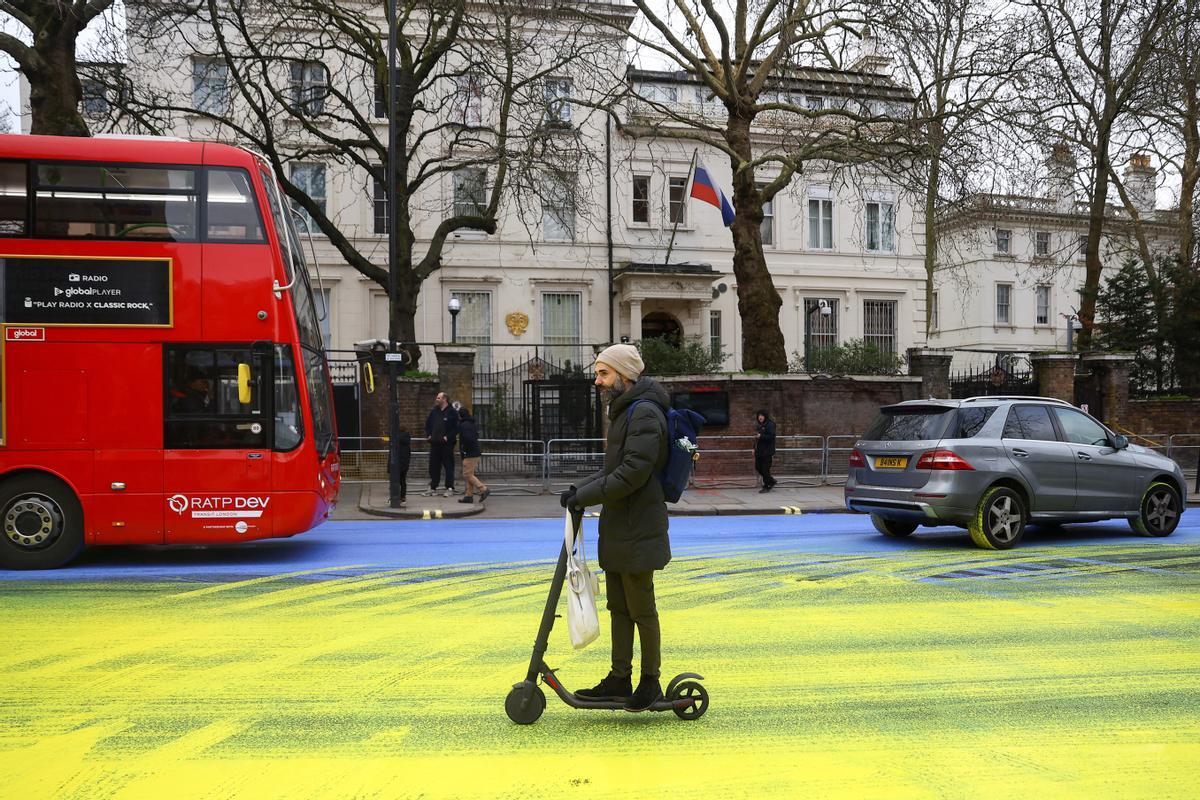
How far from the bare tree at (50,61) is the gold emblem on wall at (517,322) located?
16880 millimetres

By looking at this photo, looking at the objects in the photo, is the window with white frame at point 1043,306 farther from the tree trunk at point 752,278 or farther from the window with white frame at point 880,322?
the tree trunk at point 752,278

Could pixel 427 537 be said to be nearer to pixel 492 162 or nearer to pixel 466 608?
pixel 466 608

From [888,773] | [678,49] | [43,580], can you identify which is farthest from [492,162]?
[888,773]

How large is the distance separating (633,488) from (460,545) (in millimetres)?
7854

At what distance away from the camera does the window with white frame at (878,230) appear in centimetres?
3500

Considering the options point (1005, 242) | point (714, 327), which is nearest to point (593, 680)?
point (714, 327)

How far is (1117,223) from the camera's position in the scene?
3369cm

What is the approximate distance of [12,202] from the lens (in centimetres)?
976

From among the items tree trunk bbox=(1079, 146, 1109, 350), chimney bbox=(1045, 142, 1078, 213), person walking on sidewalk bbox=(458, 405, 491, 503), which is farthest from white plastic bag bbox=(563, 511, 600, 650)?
tree trunk bbox=(1079, 146, 1109, 350)

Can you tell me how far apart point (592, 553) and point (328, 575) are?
3119 millimetres

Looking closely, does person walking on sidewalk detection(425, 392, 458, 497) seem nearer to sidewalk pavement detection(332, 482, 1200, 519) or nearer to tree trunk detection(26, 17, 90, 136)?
sidewalk pavement detection(332, 482, 1200, 519)

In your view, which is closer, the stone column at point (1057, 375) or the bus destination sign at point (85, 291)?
the bus destination sign at point (85, 291)

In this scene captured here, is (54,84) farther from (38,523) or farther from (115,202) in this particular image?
(38,523)

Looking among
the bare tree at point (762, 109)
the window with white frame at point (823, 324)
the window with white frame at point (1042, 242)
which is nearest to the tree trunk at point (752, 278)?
the bare tree at point (762, 109)
